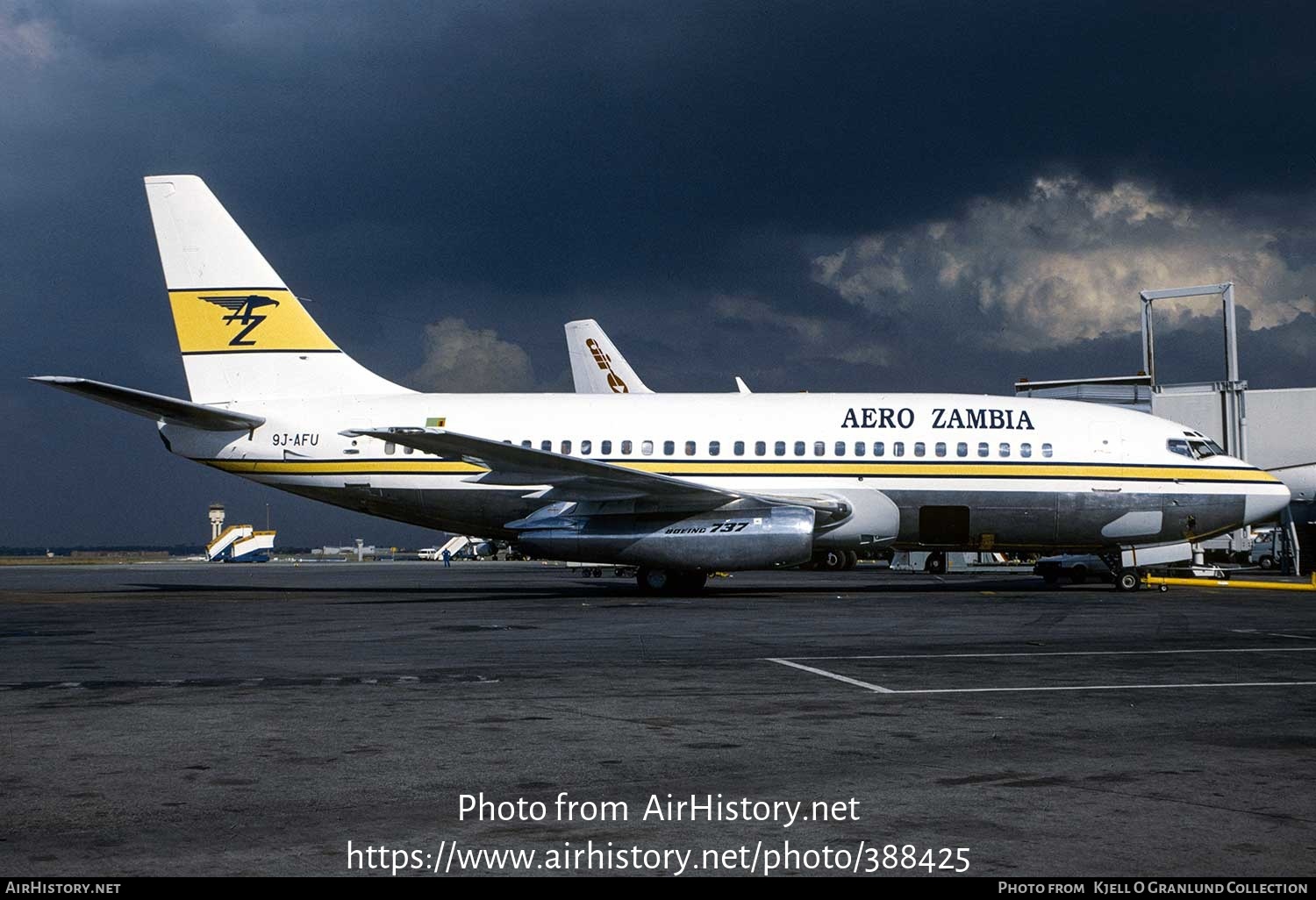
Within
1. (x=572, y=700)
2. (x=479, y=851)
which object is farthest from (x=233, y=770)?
(x=572, y=700)

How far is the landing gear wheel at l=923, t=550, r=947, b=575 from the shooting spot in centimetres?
4269

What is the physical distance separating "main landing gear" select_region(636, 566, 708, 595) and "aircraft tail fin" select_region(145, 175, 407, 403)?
27.7ft

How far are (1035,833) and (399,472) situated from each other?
21.6 meters

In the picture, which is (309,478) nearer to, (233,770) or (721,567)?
(721,567)

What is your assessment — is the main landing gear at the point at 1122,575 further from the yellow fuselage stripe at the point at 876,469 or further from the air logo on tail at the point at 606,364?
the air logo on tail at the point at 606,364

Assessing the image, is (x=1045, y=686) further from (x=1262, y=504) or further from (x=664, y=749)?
(x=1262, y=504)

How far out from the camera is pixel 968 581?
109ft

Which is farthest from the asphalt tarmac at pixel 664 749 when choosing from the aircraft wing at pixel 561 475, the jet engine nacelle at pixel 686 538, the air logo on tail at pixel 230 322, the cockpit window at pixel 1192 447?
the air logo on tail at pixel 230 322

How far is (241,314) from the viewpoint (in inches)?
1045

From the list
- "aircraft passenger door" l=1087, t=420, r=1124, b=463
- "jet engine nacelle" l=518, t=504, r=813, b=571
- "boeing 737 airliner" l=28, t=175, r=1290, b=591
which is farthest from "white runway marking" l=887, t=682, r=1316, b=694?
"aircraft passenger door" l=1087, t=420, r=1124, b=463

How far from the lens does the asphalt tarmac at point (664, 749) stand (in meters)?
4.89

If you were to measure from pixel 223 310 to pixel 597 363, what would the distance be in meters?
23.1

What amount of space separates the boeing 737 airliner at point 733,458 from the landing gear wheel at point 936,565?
54.0 feet

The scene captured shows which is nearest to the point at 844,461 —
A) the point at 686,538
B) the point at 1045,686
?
the point at 686,538
